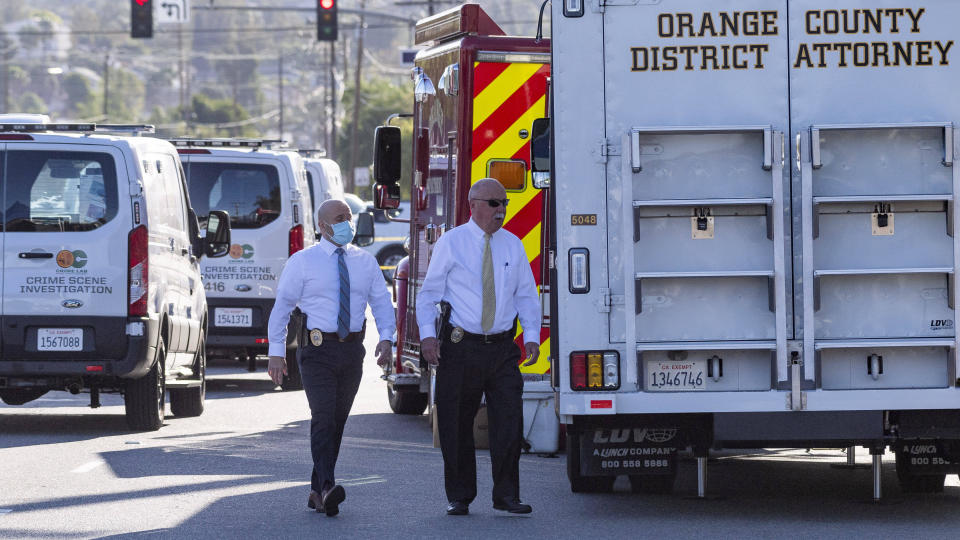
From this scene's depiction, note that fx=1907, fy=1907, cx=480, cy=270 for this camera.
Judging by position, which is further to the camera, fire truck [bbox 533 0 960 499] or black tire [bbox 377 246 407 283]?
black tire [bbox 377 246 407 283]

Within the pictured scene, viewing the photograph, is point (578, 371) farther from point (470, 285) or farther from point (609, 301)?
point (470, 285)

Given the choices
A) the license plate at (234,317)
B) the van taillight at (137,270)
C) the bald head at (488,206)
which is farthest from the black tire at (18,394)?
the bald head at (488,206)

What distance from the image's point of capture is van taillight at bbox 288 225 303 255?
19094 mm

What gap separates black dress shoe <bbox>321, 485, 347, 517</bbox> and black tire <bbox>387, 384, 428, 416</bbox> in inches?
236

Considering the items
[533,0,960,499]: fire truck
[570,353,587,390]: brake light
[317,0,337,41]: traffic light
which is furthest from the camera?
[317,0,337,41]: traffic light

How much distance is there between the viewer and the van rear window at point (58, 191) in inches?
548

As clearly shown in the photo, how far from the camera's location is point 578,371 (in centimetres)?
957

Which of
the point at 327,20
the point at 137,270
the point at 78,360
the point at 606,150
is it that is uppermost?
the point at 327,20

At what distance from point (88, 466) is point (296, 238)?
699 cm

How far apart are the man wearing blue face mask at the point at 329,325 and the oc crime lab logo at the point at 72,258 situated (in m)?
3.83

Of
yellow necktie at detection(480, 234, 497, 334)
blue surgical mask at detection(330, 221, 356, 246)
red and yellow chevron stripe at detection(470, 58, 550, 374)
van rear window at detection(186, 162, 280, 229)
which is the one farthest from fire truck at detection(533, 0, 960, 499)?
van rear window at detection(186, 162, 280, 229)

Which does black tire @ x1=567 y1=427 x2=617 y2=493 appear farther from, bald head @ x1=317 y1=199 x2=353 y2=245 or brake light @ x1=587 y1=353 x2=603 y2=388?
bald head @ x1=317 y1=199 x2=353 y2=245

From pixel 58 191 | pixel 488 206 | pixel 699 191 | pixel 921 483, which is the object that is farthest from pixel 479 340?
pixel 58 191

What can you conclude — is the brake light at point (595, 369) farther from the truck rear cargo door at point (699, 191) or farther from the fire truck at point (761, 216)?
the truck rear cargo door at point (699, 191)
